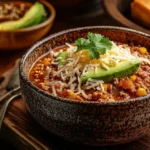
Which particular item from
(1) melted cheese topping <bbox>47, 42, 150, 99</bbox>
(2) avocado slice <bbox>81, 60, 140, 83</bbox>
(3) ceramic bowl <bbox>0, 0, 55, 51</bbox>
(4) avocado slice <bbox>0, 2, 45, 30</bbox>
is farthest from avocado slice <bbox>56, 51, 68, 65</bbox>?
(4) avocado slice <bbox>0, 2, 45, 30</bbox>

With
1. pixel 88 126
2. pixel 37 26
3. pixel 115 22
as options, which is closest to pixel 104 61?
pixel 88 126

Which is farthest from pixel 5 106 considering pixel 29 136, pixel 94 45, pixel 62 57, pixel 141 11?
pixel 141 11

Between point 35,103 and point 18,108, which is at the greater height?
point 35,103

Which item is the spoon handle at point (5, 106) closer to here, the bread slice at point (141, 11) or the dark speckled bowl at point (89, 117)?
the dark speckled bowl at point (89, 117)

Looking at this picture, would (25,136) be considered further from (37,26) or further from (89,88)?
(37,26)

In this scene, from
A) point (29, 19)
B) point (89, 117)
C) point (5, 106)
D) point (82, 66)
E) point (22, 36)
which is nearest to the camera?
point (89, 117)

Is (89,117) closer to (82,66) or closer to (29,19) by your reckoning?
(82,66)
